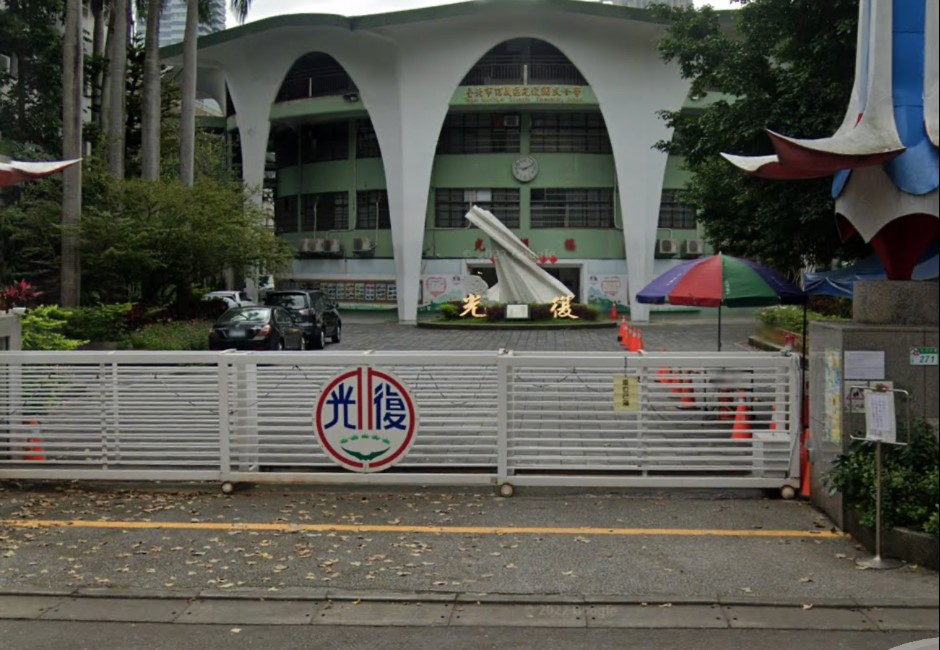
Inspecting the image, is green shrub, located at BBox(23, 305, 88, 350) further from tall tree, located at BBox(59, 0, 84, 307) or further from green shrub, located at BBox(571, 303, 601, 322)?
green shrub, located at BBox(571, 303, 601, 322)

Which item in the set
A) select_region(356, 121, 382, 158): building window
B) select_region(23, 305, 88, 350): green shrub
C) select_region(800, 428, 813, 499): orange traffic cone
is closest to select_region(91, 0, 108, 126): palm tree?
select_region(356, 121, 382, 158): building window

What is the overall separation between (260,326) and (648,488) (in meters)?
16.7

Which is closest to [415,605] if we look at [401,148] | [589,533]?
[589,533]

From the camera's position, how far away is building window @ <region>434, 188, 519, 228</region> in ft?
165

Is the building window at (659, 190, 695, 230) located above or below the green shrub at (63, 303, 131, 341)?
above

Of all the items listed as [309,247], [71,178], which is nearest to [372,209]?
[309,247]

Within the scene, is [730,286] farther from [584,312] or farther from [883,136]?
[584,312]

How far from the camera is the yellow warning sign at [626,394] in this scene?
9070mm

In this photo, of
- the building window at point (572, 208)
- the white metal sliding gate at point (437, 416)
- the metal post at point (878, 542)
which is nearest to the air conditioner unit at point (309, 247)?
the building window at point (572, 208)

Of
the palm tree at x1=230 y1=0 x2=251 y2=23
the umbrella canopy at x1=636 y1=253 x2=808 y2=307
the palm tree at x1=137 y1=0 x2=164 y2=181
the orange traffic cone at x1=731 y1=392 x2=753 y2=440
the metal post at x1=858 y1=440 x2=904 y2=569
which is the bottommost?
the metal post at x1=858 y1=440 x2=904 y2=569

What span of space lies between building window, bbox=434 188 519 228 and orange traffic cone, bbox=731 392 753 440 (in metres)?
41.0

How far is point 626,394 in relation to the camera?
9078 mm

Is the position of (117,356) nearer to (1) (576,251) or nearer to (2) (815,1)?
(2) (815,1)

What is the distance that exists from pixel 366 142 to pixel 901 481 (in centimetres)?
4713
